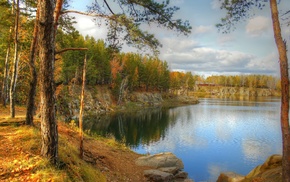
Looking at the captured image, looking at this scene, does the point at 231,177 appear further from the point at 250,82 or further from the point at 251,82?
the point at 251,82

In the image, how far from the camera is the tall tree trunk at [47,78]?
5.54m

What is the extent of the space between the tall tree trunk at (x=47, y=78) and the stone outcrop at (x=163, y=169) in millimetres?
7182

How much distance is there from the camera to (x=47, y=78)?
5.68m

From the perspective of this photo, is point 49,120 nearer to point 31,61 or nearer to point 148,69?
point 31,61

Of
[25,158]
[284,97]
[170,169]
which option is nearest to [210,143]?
[170,169]

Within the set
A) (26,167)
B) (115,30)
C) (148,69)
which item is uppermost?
(148,69)

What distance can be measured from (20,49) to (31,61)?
718cm

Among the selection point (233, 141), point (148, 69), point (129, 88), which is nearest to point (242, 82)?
point (148, 69)

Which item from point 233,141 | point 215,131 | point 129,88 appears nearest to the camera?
point 233,141

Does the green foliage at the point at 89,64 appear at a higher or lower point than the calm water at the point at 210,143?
higher

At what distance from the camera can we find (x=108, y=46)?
842 cm

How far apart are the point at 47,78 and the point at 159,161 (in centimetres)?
1070

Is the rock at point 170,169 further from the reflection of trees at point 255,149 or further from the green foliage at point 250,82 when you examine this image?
the green foliage at point 250,82

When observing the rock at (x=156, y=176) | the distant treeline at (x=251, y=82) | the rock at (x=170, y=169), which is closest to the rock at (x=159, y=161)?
the rock at (x=170, y=169)
